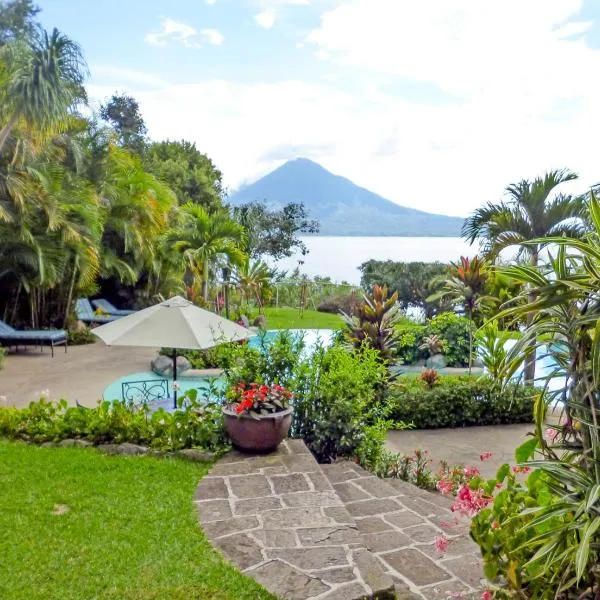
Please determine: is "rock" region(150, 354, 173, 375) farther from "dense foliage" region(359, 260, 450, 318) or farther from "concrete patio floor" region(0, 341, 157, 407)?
"dense foliage" region(359, 260, 450, 318)

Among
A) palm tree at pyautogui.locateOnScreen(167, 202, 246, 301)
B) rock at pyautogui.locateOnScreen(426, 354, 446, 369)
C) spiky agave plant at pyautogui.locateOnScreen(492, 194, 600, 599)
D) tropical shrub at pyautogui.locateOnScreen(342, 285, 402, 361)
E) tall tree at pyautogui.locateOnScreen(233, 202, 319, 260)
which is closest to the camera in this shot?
spiky agave plant at pyautogui.locateOnScreen(492, 194, 600, 599)

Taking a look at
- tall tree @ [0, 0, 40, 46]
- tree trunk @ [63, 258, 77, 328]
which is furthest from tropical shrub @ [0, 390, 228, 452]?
tall tree @ [0, 0, 40, 46]

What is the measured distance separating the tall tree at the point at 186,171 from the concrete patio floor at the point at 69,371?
10396 millimetres

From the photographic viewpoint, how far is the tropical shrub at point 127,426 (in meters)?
5.27

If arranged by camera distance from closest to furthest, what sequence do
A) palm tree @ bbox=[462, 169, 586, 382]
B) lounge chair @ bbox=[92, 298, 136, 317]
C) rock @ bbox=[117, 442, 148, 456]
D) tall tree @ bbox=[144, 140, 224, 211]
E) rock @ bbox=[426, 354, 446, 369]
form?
rock @ bbox=[117, 442, 148, 456], palm tree @ bbox=[462, 169, 586, 382], rock @ bbox=[426, 354, 446, 369], lounge chair @ bbox=[92, 298, 136, 317], tall tree @ bbox=[144, 140, 224, 211]

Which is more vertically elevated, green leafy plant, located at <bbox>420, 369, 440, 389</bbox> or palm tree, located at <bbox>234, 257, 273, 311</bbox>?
palm tree, located at <bbox>234, 257, 273, 311</bbox>

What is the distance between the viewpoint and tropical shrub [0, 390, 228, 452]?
17.3 feet

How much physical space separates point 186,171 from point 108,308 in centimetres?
862

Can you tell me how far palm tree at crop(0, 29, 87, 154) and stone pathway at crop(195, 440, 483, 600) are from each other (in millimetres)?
8232

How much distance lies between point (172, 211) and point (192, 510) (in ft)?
47.3

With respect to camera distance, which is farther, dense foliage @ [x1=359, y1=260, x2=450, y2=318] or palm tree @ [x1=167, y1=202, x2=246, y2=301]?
dense foliage @ [x1=359, y1=260, x2=450, y2=318]

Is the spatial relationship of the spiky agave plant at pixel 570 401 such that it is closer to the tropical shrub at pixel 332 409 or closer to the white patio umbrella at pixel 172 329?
the tropical shrub at pixel 332 409

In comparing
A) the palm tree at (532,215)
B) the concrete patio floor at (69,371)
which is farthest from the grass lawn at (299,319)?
the palm tree at (532,215)

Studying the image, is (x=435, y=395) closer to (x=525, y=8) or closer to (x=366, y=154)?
(x=525, y=8)
